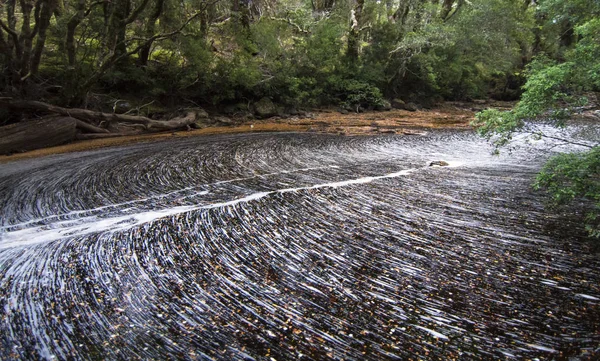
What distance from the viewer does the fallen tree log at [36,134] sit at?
10253 millimetres

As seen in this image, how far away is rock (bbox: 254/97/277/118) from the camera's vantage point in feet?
59.6

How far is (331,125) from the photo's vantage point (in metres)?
16.7

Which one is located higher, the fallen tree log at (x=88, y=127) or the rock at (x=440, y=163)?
the fallen tree log at (x=88, y=127)

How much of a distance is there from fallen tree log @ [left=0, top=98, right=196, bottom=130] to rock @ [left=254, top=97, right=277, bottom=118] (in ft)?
11.4

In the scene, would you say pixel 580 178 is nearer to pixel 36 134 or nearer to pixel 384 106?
pixel 36 134

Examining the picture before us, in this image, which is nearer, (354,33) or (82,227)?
(82,227)

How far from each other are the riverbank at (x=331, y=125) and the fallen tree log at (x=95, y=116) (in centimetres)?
52

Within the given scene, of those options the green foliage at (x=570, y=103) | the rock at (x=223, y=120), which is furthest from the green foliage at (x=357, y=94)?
the green foliage at (x=570, y=103)

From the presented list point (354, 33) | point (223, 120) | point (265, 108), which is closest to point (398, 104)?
point (354, 33)

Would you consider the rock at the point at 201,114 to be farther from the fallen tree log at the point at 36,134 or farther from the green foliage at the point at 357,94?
the green foliage at the point at 357,94

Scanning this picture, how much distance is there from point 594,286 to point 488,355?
68.6 inches

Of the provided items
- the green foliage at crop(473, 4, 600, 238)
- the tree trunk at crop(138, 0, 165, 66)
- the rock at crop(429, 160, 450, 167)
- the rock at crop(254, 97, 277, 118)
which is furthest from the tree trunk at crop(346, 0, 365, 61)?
the green foliage at crop(473, 4, 600, 238)

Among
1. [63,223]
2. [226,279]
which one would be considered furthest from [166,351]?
[63,223]

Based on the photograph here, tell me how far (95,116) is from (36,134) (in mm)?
2171
